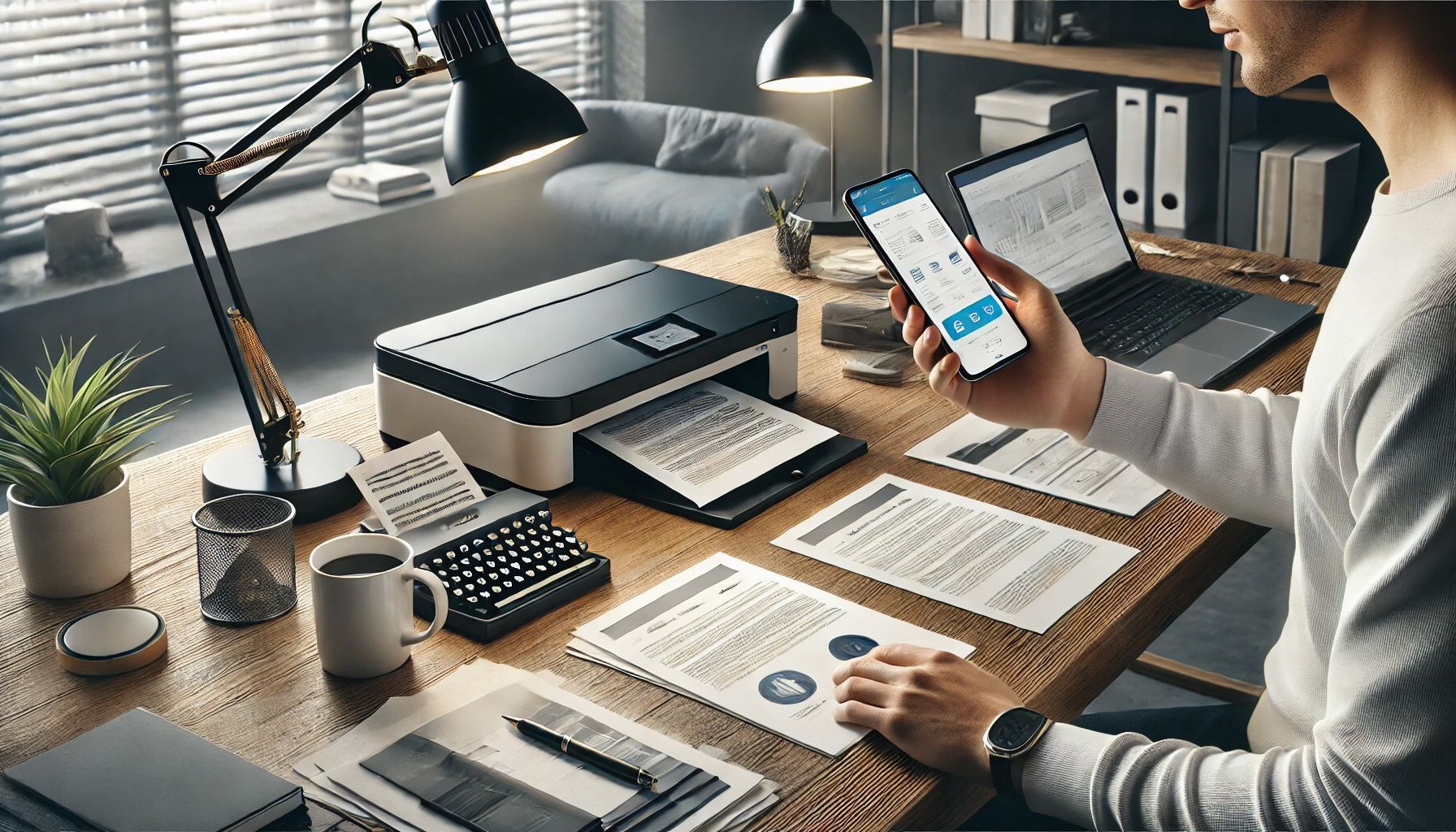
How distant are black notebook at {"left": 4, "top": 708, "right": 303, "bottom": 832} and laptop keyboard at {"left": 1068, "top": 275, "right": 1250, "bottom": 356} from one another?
4.17 feet

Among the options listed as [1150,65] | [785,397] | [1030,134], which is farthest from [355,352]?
[785,397]

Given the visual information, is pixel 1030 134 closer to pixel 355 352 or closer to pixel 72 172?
pixel 355 352

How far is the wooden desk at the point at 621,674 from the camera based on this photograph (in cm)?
102

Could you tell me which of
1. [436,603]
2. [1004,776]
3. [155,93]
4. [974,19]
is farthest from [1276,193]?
[155,93]

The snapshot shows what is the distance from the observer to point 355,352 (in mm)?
4312

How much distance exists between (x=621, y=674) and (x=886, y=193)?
23.2 inches

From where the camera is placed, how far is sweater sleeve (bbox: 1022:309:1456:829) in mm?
864

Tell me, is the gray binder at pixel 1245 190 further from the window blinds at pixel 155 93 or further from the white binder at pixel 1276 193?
the window blinds at pixel 155 93

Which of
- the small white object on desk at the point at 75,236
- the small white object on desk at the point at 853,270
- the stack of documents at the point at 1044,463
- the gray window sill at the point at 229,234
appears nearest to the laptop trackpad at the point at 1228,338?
the stack of documents at the point at 1044,463

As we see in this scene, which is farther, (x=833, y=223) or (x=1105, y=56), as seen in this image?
(x=1105, y=56)

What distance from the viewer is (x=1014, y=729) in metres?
1.02

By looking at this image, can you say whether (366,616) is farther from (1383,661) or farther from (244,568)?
(1383,661)

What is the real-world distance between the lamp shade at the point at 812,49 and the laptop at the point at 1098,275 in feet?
0.92

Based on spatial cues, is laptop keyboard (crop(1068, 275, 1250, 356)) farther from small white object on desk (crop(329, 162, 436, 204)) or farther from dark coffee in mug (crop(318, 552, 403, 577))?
small white object on desk (crop(329, 162, 436, 204))
